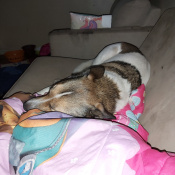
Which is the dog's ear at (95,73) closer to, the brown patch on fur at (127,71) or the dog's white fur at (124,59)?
the brown patch on fur at (127,71)

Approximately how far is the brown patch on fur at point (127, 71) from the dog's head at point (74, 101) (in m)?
0.40

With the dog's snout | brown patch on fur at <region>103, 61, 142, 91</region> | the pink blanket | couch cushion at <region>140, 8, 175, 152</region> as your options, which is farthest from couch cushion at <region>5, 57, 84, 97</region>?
the pink blanket

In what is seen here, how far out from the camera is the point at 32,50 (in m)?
5.28

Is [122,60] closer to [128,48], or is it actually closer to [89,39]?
[128,48]

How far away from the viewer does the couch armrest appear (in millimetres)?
2803

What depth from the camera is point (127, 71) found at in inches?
87.9

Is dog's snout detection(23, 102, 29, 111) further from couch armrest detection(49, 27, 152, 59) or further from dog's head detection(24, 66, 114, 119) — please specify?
couch armrest detection(49, 27, 152, 59)

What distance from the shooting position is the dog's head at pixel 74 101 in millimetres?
1739

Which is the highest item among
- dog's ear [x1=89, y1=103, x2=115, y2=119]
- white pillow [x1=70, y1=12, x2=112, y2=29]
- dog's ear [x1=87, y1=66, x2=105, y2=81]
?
white pillow [x1=70, y1=12, x2=112, y2=29]

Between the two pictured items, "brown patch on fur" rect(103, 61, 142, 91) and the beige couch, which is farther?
"brown patch on fur" rect(103, 61, 142, 91)

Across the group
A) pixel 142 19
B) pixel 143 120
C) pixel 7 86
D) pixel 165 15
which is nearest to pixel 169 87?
pixel 143 120

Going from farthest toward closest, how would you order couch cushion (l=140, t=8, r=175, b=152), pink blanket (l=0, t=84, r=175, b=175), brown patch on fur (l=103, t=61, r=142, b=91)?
1. brown patch on fur (l=103, t=61, r=142, b=91)
2. couch cushion (l=140, t=8, r=175, b=152)
3. pink blanket (l=0, t=84, r=175, b=175)

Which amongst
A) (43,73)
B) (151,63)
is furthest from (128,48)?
(43,73)

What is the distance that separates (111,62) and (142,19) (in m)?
1.00
